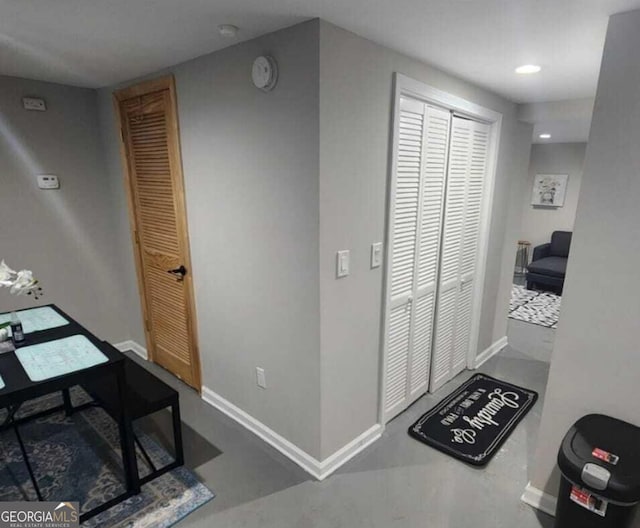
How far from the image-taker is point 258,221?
2.03m

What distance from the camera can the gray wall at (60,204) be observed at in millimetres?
2752

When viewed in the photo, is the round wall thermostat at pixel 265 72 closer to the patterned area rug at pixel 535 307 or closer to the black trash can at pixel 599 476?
the black trash can at pixel 599 476

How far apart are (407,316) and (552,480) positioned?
1.10 m

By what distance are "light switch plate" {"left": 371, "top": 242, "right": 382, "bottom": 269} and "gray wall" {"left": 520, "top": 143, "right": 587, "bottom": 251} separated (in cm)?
501

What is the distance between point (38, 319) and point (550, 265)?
6.00 metres

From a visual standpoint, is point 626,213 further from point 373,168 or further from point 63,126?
point 63,126

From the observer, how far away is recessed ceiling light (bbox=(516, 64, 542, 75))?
211 centimetres

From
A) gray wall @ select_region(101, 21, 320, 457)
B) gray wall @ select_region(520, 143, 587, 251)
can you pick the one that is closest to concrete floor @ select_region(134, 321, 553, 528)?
gray wall @ select_region(101, 21, 320, 457)


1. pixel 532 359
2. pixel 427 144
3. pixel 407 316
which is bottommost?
pixel 532 359

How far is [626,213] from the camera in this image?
4.95ft

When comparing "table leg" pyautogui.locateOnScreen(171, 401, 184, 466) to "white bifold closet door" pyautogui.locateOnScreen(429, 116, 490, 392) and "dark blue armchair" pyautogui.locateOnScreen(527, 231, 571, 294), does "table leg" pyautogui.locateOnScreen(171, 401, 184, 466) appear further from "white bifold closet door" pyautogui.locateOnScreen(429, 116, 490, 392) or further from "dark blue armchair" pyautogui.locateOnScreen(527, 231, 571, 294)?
"dark blue armchair" pyautogui.locateOnScreen(527, 231, 571, 294)

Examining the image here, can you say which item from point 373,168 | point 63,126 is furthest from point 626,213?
point 63,126

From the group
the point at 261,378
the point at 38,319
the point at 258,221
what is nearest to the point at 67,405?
the point at 38,319

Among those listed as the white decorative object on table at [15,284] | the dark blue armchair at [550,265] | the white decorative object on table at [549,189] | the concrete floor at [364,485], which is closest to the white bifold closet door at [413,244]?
the concrete floor at [364,485]
